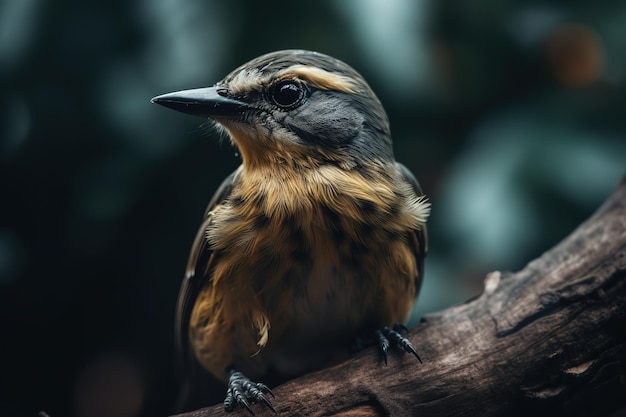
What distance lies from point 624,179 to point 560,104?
1406mm

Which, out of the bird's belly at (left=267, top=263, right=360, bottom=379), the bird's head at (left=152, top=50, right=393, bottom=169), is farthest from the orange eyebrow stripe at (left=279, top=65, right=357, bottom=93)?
the bird's belly at (left=267, top=263, right=360, bottom=379)

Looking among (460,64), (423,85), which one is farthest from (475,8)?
(423,85)

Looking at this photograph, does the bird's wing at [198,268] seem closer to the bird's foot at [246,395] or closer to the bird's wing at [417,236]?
the bird's foot at [246,395]

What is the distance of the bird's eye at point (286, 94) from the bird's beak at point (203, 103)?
118 mm

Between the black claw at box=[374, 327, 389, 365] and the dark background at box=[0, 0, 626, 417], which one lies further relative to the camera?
the dark background at box=[0, 0, 626, 417]

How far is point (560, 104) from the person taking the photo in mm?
4188

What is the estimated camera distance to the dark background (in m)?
3.56

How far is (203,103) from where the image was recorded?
259 centimetres

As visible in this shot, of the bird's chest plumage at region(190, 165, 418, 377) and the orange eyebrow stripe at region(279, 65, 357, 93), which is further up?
the orange eyebrow stripe at region(279, 65, 357, 93)

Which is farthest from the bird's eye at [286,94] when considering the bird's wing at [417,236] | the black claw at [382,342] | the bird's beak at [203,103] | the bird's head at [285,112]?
the black claw at [382,342]

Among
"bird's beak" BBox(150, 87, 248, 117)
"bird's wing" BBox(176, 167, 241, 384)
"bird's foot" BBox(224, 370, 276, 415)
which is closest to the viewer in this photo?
"bird's foot" BBox(224, 370, 276, 415)

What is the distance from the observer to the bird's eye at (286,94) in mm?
2639

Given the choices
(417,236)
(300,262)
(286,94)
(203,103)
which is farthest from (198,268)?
(417,236)

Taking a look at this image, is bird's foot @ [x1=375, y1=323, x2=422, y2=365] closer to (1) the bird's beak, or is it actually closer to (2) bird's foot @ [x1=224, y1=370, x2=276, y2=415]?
(2) bird's foot @ [x1=224, y1=370, x2=276, y2=415]
